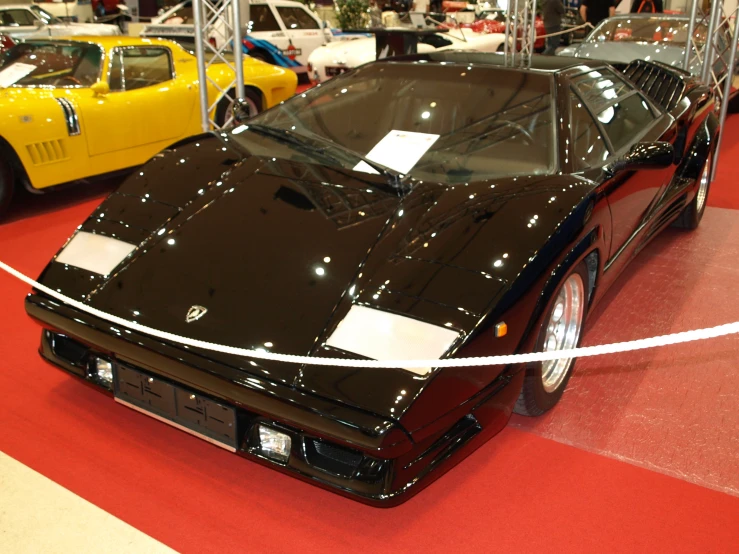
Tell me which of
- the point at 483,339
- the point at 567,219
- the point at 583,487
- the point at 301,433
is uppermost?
the point at 567,219

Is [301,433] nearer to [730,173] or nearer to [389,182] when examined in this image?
[389,182]

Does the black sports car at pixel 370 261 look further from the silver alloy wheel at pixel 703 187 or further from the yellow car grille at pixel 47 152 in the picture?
the yellow car grille at pixel 47 152

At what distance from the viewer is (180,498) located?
2.03m

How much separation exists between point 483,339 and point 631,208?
1314mm

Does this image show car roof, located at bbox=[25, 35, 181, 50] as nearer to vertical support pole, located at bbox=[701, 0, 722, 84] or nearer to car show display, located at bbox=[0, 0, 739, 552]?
car show display, located at bbox=[0, 0, 739, 552]

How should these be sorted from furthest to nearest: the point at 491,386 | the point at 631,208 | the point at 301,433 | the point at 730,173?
the point at 730,173
the point at 631,208
the point at 491,386
the point at 301,433

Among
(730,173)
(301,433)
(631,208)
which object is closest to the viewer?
(301,433)

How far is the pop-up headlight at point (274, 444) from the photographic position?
6.00 ft

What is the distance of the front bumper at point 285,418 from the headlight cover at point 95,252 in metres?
0.18

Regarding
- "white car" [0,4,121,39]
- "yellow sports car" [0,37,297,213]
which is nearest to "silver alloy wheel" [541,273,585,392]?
"yellow sports car" [0,37,297,213]

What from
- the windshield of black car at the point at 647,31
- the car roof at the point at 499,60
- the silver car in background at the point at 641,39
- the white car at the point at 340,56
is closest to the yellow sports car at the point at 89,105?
the car roof at the point at 499,60

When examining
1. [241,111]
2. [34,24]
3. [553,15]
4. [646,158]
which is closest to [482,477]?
[646,158]

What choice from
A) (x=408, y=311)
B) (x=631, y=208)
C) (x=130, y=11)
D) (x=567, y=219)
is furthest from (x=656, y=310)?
(x=130, y=11)

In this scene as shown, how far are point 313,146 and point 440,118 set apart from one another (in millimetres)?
501
